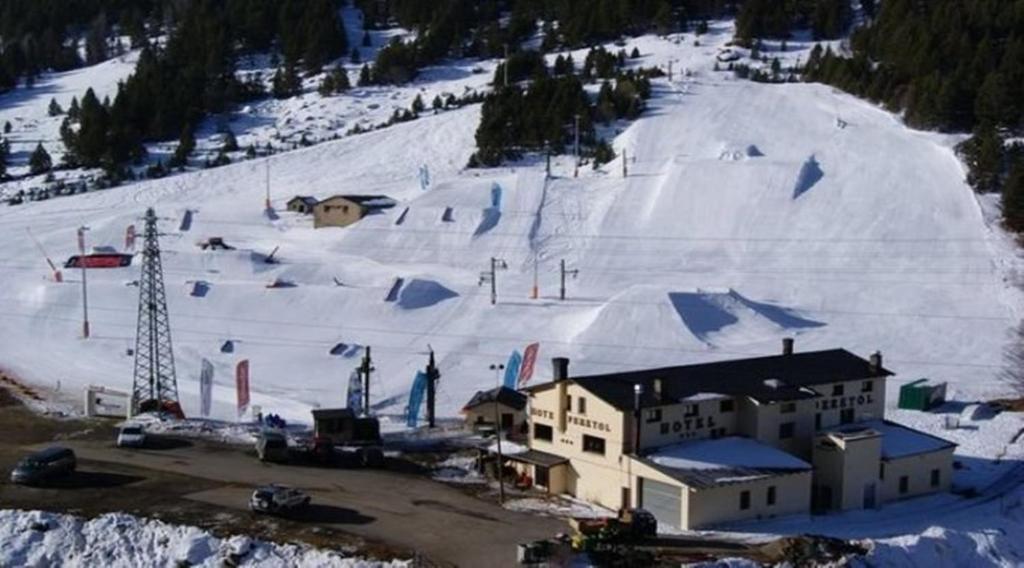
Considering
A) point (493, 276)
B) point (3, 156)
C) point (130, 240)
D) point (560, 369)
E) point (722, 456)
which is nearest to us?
point (722, 456)

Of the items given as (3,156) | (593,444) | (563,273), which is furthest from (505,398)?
(3,156)

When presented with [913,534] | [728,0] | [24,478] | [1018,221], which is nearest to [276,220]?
[1018,221]

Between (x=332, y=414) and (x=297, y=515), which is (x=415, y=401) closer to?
(x=332, y=414)

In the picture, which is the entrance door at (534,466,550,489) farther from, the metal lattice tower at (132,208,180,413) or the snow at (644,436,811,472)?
the metal lattice tower at (132,208,180,413)

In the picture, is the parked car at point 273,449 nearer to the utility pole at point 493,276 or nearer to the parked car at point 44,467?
the parked car at point 44,467

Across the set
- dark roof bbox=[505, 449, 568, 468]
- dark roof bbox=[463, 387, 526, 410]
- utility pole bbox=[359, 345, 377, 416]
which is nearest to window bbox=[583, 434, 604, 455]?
dark roof bbox=[505, 449, 568, 468]

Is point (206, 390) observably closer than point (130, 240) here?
Yes
